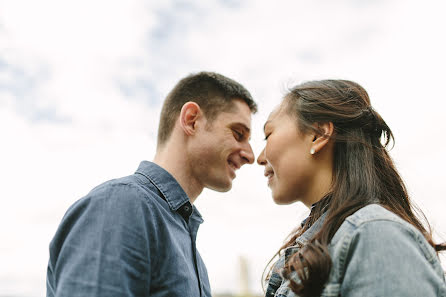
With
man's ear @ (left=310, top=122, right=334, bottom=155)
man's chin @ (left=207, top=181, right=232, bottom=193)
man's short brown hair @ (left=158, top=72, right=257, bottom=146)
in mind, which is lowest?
man's chin @ (left=207, top=181, right=232, bottom=193)

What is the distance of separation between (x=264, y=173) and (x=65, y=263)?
3.91 ft

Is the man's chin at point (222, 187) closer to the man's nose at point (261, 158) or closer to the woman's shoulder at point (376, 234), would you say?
the man's nose at point (261, 158)

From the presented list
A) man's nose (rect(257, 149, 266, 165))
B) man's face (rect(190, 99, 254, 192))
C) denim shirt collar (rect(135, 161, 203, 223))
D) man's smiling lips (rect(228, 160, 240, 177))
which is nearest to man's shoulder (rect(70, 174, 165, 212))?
denim shirt collar (rect(135, 161, 203, 223))

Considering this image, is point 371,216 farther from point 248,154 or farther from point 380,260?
point 248,154

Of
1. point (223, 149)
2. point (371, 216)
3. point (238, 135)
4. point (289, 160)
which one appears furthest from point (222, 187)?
point (371, 216)

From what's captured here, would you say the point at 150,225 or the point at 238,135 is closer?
the point at 150,225

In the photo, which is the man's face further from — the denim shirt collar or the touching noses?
the denim shirt collar

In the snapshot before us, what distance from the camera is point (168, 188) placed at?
2.40m

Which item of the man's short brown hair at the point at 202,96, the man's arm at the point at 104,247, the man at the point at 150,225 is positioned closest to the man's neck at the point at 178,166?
the man at the point at 150,225

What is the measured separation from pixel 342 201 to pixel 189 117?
1.51m

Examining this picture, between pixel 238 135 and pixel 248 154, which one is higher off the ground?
pixel 238 135

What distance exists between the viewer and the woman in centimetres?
136

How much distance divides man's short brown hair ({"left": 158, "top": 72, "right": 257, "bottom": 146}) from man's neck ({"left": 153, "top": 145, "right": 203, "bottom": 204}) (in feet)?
0.45

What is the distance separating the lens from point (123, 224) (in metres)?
1.87
